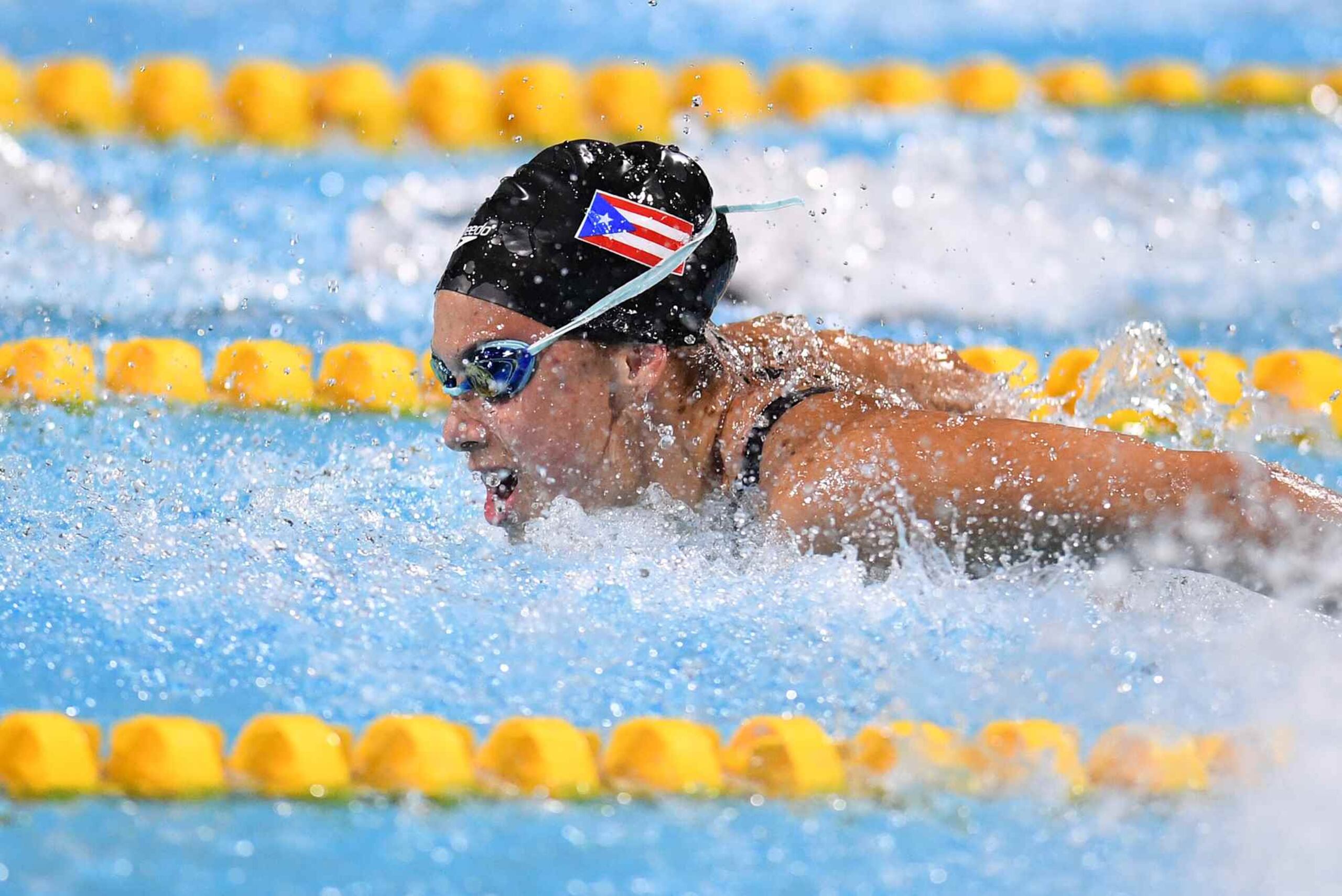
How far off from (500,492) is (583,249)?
34 centimetres

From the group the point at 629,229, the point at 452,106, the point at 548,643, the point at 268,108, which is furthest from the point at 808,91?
the point at 548,643

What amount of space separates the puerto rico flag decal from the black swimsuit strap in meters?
0.24

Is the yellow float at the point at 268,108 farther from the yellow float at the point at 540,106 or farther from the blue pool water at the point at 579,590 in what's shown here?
the yellow float at the point at 540,106

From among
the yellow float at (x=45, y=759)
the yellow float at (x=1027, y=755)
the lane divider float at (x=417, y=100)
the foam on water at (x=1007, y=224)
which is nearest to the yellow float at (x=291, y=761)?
the yellow float at (x=45, y=759)

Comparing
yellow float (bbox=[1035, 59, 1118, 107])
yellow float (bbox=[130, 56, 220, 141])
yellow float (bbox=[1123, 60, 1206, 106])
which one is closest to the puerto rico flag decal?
yellow float (bbox=[130, 56, 220, 141])

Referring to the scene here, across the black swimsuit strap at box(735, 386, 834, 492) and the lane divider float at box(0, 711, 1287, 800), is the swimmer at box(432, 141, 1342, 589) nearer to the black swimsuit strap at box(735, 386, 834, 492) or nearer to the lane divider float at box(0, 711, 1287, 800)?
the black swimsuit strap at box(735, 386, 834, 492)

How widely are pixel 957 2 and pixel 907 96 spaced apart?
1457 millimetres

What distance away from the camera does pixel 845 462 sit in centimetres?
188

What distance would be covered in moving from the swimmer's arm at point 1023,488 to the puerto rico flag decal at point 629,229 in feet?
1.10

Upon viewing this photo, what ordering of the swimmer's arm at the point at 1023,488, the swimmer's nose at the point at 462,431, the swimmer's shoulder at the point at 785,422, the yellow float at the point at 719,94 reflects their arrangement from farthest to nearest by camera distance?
1. the yellow float at the point at 719,94
2. the swimmer's nose at the point at 462,431
3. the swimmer's shoulder at the point at 785,422
4. the swimmer's arm at the point at 1023,488

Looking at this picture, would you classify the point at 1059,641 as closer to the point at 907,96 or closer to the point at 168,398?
the point at 168,398

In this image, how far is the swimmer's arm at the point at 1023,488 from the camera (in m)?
1.82

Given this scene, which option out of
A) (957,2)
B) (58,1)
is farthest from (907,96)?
(58,1)

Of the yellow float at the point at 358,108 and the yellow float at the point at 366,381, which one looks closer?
the yellow float at the point at 366,381
